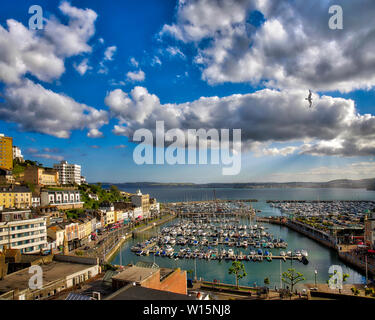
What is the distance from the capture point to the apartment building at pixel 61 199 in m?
40.3

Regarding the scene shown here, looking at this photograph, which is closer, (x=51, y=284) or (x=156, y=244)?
(x=51, y=284)

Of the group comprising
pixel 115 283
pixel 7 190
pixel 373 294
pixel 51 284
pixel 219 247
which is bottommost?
pixel 219 247

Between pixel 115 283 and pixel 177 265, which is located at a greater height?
pixel 115 283

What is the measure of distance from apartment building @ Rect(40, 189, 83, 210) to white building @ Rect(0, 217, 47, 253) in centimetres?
1602

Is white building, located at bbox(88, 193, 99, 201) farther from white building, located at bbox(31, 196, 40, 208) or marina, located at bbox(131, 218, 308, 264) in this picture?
marina, located at bbox(131, 218, 308, 264)

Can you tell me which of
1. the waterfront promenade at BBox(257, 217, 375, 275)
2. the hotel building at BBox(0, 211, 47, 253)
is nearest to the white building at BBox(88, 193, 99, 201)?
the hotel building at BBox(0, 211, 47, 253)

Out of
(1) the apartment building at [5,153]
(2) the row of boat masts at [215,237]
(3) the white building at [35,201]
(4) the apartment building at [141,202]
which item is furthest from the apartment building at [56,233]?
(4) the apartment building at [141,202]

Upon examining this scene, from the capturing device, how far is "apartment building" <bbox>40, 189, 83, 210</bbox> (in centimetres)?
4031

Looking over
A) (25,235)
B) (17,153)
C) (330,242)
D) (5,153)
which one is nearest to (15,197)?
Result: (25,235)

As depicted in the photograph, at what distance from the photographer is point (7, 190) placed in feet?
113
